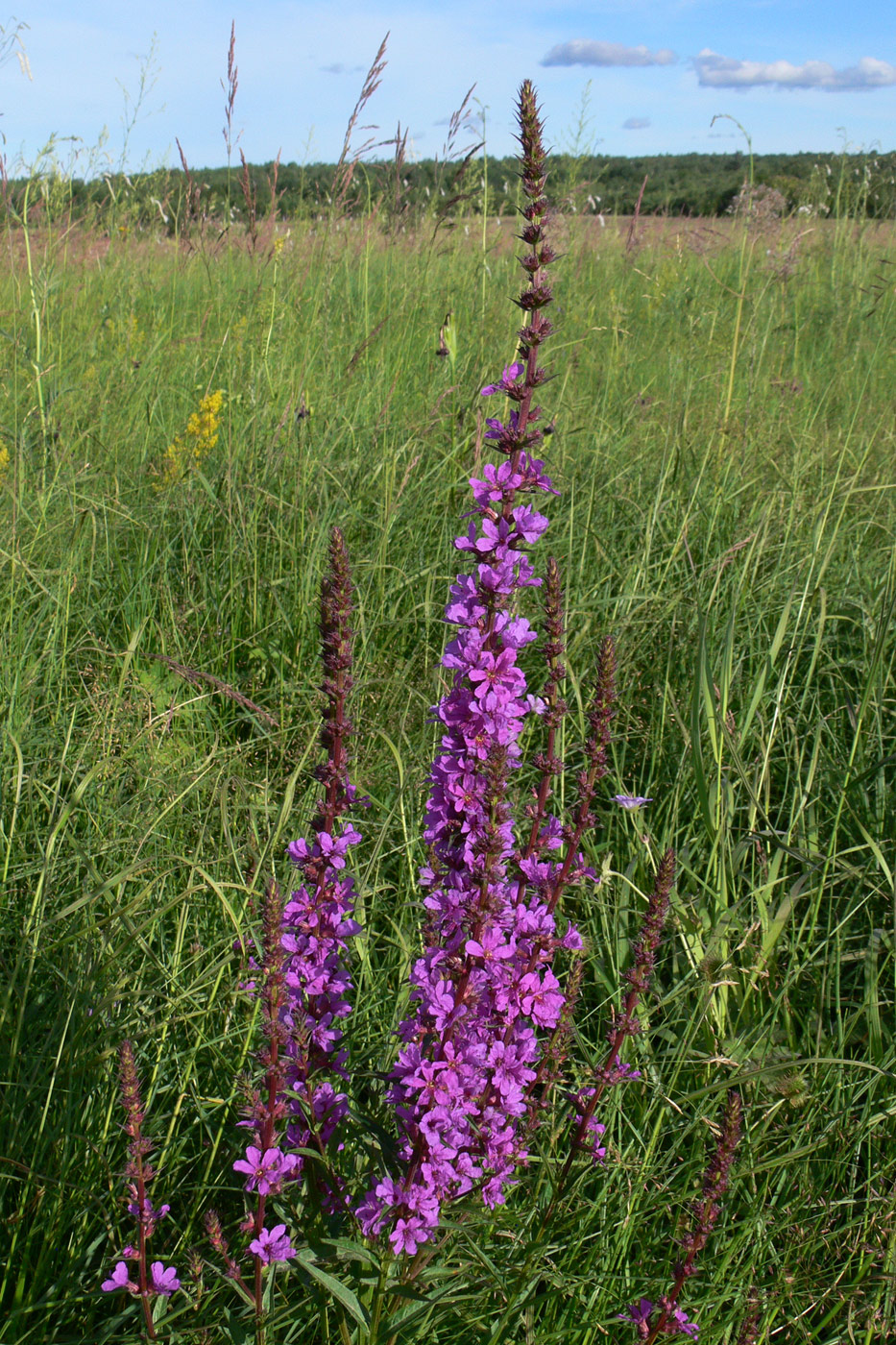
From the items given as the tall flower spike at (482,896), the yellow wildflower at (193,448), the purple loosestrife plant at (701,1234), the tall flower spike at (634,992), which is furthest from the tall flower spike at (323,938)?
the yellow wildflower at (193,448)

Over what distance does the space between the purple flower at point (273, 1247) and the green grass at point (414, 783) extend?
4.0 inches

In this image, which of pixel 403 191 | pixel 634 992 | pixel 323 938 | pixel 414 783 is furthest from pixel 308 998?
pixel 403 191

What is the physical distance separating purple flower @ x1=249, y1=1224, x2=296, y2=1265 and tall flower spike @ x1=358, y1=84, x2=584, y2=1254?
0.10 m

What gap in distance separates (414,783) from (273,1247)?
1.17m

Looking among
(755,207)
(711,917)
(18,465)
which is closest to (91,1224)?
(711,917)

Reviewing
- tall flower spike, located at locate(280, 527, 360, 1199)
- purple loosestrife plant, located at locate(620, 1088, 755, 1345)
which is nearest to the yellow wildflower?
tall flower spike, located at locate(280, 527, 360, 1199)

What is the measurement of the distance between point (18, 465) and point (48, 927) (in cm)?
160

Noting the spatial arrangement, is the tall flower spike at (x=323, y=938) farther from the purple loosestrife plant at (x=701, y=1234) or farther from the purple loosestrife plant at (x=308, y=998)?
the purple loosestrife plant at (x=701, y=1234)

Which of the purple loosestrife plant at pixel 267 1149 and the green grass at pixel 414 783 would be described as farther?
the green grass at pixel 414 783

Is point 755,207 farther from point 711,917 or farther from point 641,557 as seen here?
point 711,917

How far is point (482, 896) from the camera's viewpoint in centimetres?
105

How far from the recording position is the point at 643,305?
685 cm

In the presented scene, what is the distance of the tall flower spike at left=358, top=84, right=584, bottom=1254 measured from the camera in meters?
1.08

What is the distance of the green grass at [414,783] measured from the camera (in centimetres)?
140
